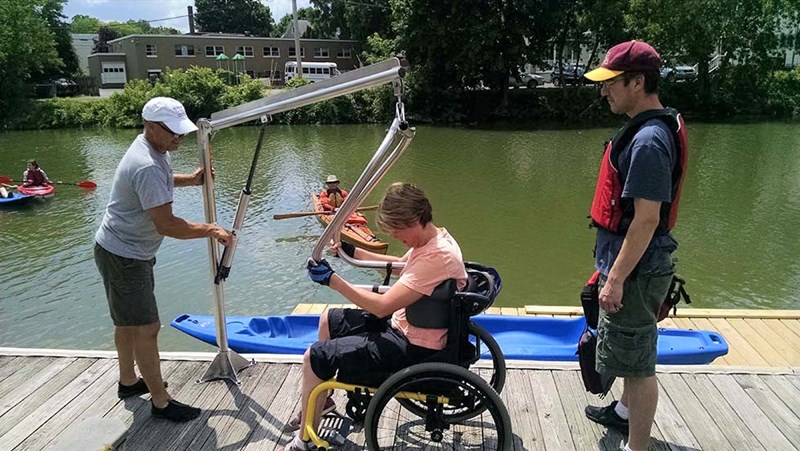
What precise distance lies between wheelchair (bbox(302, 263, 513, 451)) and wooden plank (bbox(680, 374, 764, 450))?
4.07 feet

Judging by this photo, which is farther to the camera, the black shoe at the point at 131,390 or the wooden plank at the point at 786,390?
the black shoe at the point at 131,390

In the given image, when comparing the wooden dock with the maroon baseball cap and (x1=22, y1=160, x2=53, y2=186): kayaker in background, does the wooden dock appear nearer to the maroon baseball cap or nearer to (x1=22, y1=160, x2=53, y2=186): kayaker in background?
the maroon baseball cap

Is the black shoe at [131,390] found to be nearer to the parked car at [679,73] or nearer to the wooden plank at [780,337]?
the wooden plank at [780,337]

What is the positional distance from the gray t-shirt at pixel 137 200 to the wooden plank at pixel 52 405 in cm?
110

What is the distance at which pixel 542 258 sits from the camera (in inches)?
398

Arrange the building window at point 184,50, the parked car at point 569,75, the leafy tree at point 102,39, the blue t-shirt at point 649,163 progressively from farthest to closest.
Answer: the leafy tree at point 102,39 < the building window at point 184,50 < the parked car at point 569,75 < the blue t-shirt at point 649,163

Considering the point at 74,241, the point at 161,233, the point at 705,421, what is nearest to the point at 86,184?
the point at 74,241

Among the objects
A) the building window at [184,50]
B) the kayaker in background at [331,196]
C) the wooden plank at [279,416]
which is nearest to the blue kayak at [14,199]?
the kayaker in background at [331,196]

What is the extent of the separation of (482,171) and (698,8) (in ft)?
58.8

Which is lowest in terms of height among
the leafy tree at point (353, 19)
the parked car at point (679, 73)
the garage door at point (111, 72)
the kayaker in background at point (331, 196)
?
the kayaker in background at point (331, 196)

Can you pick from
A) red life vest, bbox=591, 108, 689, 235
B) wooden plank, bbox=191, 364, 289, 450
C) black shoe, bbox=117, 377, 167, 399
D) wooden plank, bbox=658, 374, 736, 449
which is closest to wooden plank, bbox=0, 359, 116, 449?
black shoe, bbox=117, 377, 167, 399

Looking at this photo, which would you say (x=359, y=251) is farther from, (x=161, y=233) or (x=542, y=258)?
(x=542, y=258)

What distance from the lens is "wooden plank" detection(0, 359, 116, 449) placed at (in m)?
3.09

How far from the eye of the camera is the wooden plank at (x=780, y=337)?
4914mm
